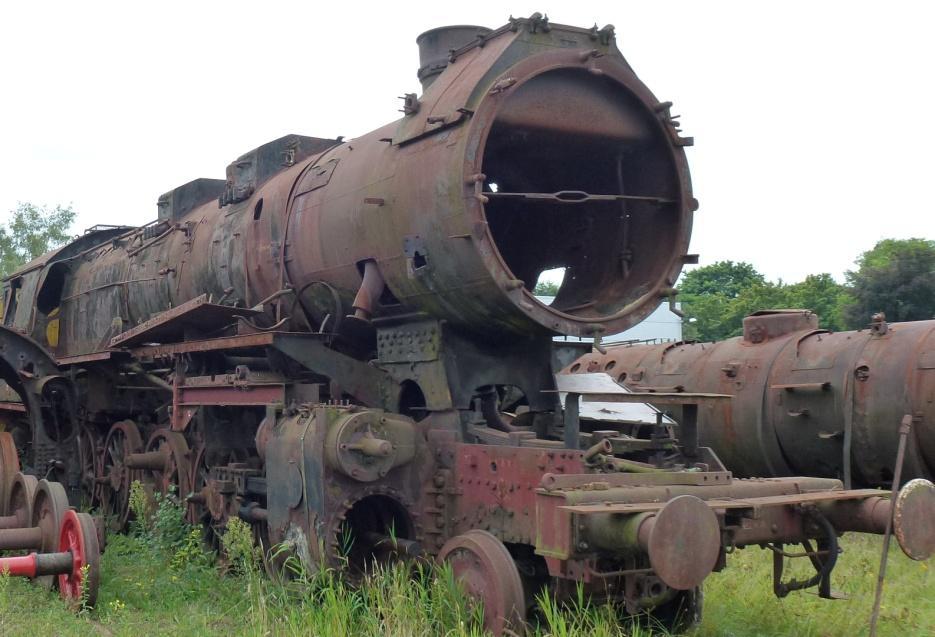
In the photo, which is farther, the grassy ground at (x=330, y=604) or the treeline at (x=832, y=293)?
the treeline at (x=832, y=293)

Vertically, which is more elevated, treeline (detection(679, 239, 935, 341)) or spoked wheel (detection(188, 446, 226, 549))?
treeline (detection(679, 239, 935, 341))

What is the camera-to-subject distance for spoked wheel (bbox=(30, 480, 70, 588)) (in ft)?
23.4

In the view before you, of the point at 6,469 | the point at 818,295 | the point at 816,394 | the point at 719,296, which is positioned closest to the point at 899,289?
the point at 818,295

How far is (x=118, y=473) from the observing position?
33.6 ft

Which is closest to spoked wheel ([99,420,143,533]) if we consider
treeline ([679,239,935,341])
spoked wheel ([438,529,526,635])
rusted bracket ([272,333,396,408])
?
rusted bracket ([272,333,396,408])

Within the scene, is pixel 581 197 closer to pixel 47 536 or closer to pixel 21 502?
pixel 47 536

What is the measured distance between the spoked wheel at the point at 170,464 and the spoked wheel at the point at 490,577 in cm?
382

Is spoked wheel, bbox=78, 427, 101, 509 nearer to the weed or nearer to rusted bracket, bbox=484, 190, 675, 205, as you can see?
the weed

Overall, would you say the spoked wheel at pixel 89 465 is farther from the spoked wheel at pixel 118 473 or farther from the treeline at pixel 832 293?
→ the treeline at pixel 832 293

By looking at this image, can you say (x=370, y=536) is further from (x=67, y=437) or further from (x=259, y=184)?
(x=67, y=437)

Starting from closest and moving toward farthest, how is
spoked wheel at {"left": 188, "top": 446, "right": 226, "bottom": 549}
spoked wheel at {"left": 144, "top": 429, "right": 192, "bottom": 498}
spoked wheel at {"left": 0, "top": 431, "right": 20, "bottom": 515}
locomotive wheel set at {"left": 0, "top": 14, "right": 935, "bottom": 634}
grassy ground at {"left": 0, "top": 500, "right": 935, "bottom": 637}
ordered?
locomotive wheel set at {"left": 0, "top": 14, "right": 935, "bottom": 634}
grassy ground at {"left": 0, "top": 500, "right": 935, "bottom": 637}
spoked wheel at {"left": 188, "top": 446, "right": 226, "bottom": 549}
spoked wheel at {"left": 0, "top": 431, "right": 20, "bottom": 515}
spoked wheel at {"left": 144, "top": 429, "right": 192, "bottom": 498}

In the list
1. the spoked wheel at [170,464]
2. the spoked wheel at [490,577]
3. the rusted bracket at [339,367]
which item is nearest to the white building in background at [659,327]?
the spoked wheel at [170,464]

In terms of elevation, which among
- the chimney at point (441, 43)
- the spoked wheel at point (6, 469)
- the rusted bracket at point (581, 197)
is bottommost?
the spoked wheel at point (6, 469)

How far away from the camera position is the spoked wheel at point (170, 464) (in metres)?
8.53
